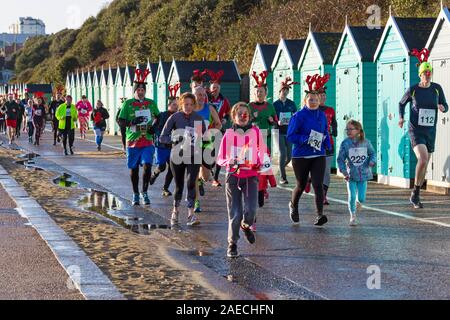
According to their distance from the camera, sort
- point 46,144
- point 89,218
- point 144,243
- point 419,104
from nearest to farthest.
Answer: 1. point 144,243
2. point 89,218
3. point 419,104
4. point 46,144

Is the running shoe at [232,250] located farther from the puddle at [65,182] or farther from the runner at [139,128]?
the puddle at [65,182]

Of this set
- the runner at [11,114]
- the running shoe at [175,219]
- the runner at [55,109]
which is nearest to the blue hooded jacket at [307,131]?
the running shoe at [175,219]

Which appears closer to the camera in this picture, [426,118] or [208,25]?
[426,118]

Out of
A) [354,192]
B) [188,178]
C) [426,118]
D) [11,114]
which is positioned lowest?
[354,192]

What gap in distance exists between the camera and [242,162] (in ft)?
32.2

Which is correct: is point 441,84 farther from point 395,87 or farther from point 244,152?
point 244,152

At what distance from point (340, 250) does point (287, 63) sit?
41.3 ft

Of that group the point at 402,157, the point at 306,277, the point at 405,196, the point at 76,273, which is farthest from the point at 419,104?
the point at 76,273

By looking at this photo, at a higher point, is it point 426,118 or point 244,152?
point 426,118

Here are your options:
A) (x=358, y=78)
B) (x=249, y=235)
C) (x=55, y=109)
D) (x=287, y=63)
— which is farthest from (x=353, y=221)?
(x=55, y=109)

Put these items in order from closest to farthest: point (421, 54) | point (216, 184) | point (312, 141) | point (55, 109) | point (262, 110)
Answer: point (312, 141)
point (262, 110)
point (421, 54)
point (216, 184)
point (55, 109)

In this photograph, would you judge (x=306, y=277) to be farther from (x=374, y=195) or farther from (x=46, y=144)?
(x=46, y=144)

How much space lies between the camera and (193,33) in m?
55.1
